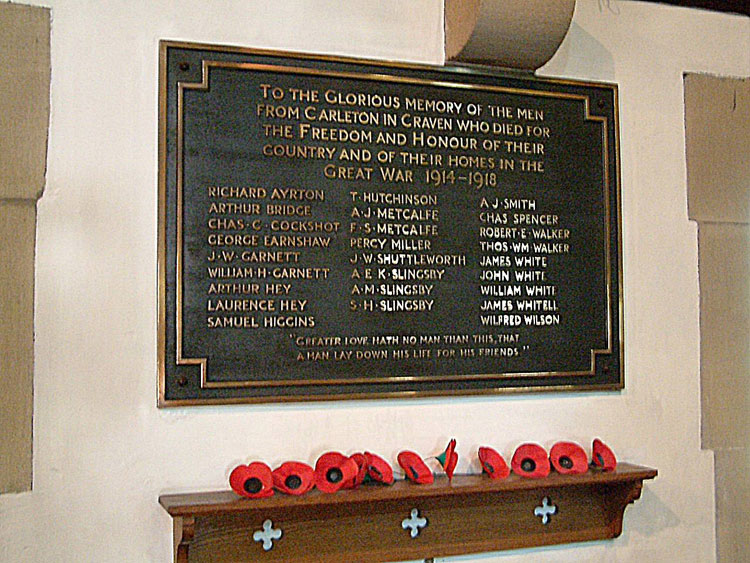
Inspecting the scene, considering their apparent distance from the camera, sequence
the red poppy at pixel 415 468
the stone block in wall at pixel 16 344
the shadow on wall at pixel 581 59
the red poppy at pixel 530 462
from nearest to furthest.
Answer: the stone block in wall at pixel 16 344
the red poppy at pixel 415 468
the red poppy at pixel 530 462
the shadow on wall at pixel 581 59

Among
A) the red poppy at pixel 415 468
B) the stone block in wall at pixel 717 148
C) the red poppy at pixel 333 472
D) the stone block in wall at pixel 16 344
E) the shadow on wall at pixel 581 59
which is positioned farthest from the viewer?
the stone block in wall at pixel 717 148

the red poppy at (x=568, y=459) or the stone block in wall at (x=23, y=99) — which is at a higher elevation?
the stone block in wall at (x=23, y=99)

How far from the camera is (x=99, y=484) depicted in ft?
6.84

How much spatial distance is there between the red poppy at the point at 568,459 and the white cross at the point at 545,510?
111mm

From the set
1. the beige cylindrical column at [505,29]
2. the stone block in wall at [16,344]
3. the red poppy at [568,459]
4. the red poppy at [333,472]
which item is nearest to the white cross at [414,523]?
the red poppy at [333,472]

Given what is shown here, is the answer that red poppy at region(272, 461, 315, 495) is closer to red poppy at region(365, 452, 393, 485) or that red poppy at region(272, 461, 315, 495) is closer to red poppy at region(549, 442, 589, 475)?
red poppy at region(365, 452, 393, 485)

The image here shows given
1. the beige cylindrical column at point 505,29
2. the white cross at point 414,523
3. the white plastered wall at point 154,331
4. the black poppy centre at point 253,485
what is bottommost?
the white cross at point 414,523

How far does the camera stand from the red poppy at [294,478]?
6.89 feet

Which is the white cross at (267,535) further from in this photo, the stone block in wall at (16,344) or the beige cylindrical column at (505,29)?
the beige cylindrical column at (505,29)

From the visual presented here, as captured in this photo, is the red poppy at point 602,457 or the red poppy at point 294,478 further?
the red poppy at point 602,457

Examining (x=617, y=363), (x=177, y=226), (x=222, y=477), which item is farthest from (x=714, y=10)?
(x=222, y=477)

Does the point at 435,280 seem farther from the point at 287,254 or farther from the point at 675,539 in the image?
the point at 675,539

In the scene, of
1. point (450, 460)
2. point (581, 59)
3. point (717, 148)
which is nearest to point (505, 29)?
point (581, 59)

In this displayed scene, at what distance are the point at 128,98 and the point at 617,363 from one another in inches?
56.6
